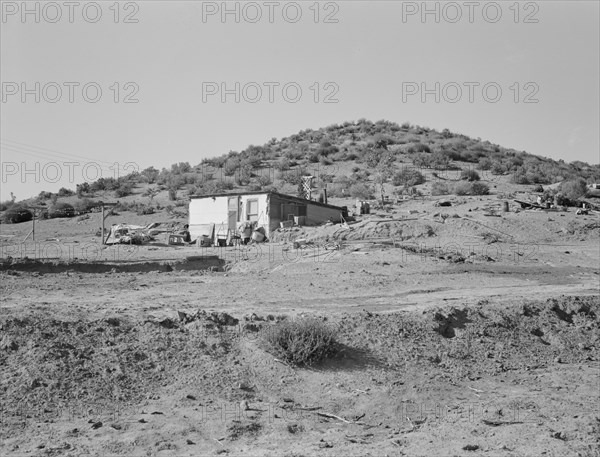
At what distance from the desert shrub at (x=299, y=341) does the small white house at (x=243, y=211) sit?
19851mm

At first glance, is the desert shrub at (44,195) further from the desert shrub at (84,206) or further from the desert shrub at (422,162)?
the desert shrub at (422,162)

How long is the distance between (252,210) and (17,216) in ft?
66.0

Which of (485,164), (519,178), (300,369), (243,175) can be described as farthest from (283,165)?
(300,369)

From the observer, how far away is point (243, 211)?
3225cm

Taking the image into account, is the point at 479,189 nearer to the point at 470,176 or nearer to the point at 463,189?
the point at 463,189

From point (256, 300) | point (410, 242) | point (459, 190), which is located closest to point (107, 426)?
point (256, 300)

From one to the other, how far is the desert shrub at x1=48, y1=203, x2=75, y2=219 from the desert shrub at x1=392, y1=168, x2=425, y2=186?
23.5 metres

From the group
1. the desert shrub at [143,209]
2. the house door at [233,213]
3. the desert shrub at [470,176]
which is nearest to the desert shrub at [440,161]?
the desert shrub at [470,176]

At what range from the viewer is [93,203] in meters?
45.9

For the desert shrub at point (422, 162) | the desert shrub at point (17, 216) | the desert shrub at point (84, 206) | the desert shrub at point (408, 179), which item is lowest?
the desert shrub at point (17, 216)

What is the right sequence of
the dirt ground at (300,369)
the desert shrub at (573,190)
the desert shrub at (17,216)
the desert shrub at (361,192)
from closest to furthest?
the dirt ground at (300,369) → the desert shrub at (573,190) → the desert shrub at (17,216) → the desert shrub at (361,192)

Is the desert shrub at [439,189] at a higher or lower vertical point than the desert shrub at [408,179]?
lower

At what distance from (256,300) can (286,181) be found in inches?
1487

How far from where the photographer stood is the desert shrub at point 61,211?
142ft
